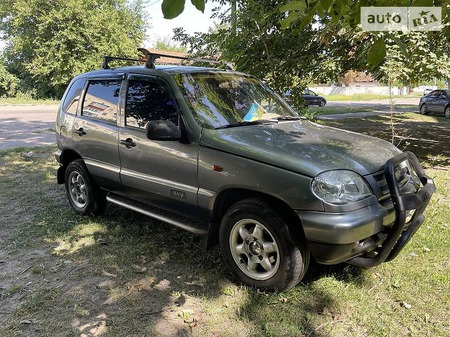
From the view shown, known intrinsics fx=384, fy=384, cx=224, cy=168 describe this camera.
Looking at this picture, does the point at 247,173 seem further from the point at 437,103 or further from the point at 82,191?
the point at 437,103

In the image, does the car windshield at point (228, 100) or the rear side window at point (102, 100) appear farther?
the rear side window at point (102, 100)

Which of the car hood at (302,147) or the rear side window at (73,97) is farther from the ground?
the rear side window at (73,97)

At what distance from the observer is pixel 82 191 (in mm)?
4992

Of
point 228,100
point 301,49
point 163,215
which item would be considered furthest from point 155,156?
point 301,49

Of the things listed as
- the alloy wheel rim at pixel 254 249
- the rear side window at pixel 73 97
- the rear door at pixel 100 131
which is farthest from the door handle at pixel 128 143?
the alloy wheel rim at pixel 254 249

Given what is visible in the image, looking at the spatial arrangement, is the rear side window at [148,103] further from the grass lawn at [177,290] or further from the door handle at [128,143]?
the grass lawn at [177,290]

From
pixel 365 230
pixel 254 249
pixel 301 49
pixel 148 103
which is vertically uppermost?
pixel 301 49

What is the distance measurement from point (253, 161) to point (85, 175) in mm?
2698

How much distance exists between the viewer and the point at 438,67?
6.25 metres

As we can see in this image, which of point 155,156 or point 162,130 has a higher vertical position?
point 162,130

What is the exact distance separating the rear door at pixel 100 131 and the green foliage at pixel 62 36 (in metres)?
25.9

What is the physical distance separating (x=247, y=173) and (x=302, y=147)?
1.67 ft

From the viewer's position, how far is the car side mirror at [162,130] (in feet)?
11.1

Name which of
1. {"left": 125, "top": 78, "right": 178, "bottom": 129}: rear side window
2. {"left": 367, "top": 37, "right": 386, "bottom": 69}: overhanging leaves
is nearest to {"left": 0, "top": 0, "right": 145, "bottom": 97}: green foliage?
{"left": 125, "top": 78, "right": 178, "bottom": 129}: rear side window
